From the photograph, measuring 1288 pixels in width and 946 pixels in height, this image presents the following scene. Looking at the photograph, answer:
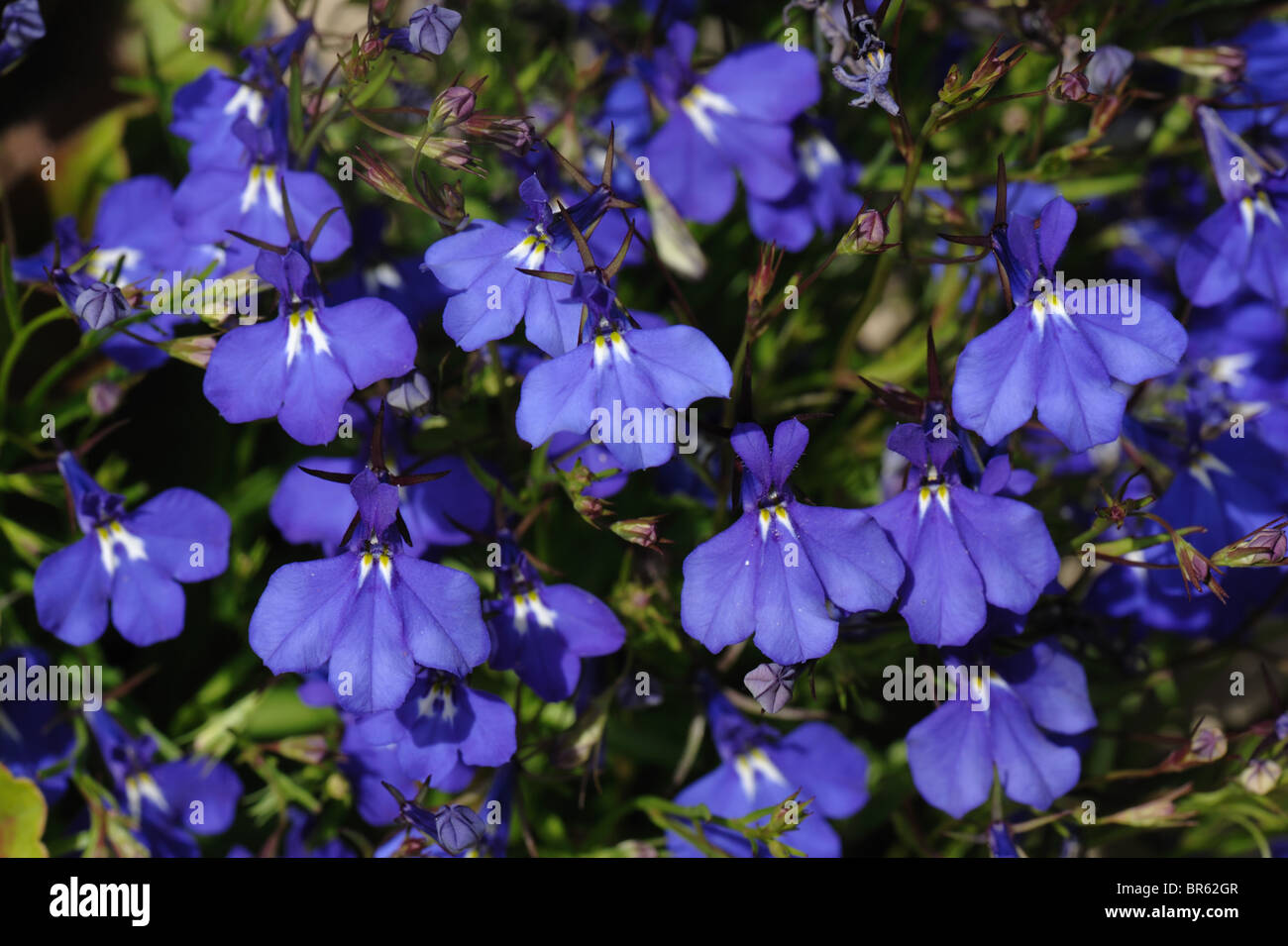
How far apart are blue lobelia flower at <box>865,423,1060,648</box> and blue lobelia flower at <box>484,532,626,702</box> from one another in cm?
27

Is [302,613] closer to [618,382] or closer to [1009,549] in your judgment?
[618,382]

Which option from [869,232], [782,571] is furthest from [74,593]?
[869,232]

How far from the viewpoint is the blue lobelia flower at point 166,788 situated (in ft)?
4.01

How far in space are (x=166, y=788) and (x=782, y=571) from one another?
28.5 inches

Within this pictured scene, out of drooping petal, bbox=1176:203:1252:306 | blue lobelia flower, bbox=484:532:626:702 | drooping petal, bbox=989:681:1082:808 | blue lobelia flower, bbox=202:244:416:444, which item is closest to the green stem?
blue lobelia flower, bbox=202:244:416:444

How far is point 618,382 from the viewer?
0.92 metres

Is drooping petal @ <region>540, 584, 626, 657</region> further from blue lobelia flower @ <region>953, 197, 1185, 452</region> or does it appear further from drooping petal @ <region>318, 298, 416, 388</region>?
blue lobelia flower @ <region>953, 197, 1185, 452</region>

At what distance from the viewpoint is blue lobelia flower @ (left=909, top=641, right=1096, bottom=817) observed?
42.9 inches

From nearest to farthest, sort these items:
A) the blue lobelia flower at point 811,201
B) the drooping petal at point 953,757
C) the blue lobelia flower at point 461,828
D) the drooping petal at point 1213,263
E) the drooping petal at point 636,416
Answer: the drooping petal at point 636,416
the blue lobelia flower at point 461,828
the drooping petal at point 953,757
the drooping petal at point 1213,263
the blue lobelia flower at point 811,201

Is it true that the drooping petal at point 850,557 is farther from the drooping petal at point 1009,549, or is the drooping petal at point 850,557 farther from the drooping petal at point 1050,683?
the drooping petal at point 1050,683

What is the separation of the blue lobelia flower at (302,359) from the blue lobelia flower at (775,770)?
1.68 feet

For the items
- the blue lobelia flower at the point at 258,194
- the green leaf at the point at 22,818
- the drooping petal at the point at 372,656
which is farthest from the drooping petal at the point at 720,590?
the green leaf at the point at 22,818

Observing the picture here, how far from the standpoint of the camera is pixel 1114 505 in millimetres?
953
